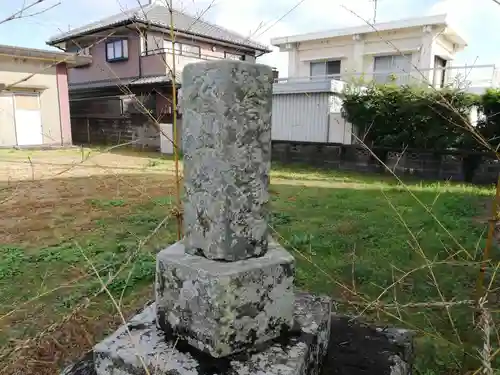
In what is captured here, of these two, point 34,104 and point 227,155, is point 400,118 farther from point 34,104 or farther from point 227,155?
point 34,104

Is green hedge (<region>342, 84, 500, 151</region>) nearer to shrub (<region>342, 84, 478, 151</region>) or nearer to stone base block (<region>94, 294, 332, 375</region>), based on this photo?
shrub (<region>342, 84, 478, 151</region>)

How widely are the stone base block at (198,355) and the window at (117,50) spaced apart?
18989mm

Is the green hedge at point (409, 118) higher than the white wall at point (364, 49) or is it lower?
lower

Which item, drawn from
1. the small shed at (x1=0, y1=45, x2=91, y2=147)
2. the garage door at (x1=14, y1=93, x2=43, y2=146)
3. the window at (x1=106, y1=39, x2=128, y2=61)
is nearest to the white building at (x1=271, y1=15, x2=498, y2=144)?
the window at (x1=106, y1=39, x2=128, y2=61)

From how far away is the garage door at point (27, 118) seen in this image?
591 inches

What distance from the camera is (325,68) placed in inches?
692

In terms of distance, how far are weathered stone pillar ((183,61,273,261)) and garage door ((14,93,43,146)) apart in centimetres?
1615

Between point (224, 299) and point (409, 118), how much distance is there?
10016 millimetres

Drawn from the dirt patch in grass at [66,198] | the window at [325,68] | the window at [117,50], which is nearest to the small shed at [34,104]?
the window at [117,50]

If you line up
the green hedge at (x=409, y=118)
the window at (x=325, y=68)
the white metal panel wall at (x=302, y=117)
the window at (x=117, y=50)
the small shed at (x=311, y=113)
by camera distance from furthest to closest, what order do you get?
the window at (x=117, y=50), the window at (x=325, y=68), the white metal panel wall at (x=302, y=117), the small shed at (x=311, y=113), the green hedge at (x=409, y=118)

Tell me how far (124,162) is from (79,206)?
603 centimetres

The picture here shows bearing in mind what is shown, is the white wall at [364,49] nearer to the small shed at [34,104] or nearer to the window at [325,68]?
the window at [325,68]

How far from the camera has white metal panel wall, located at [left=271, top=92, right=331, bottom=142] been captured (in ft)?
38.1

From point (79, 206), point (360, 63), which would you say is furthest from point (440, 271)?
point (360, 63)
